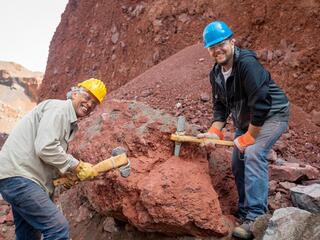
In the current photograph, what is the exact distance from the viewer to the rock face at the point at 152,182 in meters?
3.31

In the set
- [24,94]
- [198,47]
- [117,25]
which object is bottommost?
[24,94]

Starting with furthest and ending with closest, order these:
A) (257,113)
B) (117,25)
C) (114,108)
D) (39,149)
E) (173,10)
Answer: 1. (117,25)
2. (173,10)
3. (114,108)
4. (257,113)
5. (39,149)

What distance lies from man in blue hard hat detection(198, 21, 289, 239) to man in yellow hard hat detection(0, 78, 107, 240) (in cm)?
122

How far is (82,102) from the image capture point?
3295mm

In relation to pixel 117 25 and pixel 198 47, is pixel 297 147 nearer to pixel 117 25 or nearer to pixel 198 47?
pixel 198 47

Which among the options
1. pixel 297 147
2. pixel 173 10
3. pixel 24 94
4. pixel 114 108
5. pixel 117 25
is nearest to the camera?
pixel 114 108

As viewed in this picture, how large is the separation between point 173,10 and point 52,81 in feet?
19.4

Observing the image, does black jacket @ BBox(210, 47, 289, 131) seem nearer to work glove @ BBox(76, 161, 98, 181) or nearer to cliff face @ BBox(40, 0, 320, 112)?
work glove @ BBox(76, 161, 98, 181)

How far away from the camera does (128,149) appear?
370 centimetres

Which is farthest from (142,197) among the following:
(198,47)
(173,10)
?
(173,10)

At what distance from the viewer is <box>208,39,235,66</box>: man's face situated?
129 inches

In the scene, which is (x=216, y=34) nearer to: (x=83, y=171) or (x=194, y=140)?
(x=194, y=140)

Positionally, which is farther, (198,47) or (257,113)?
(198,47)

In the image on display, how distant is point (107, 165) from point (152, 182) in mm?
414
